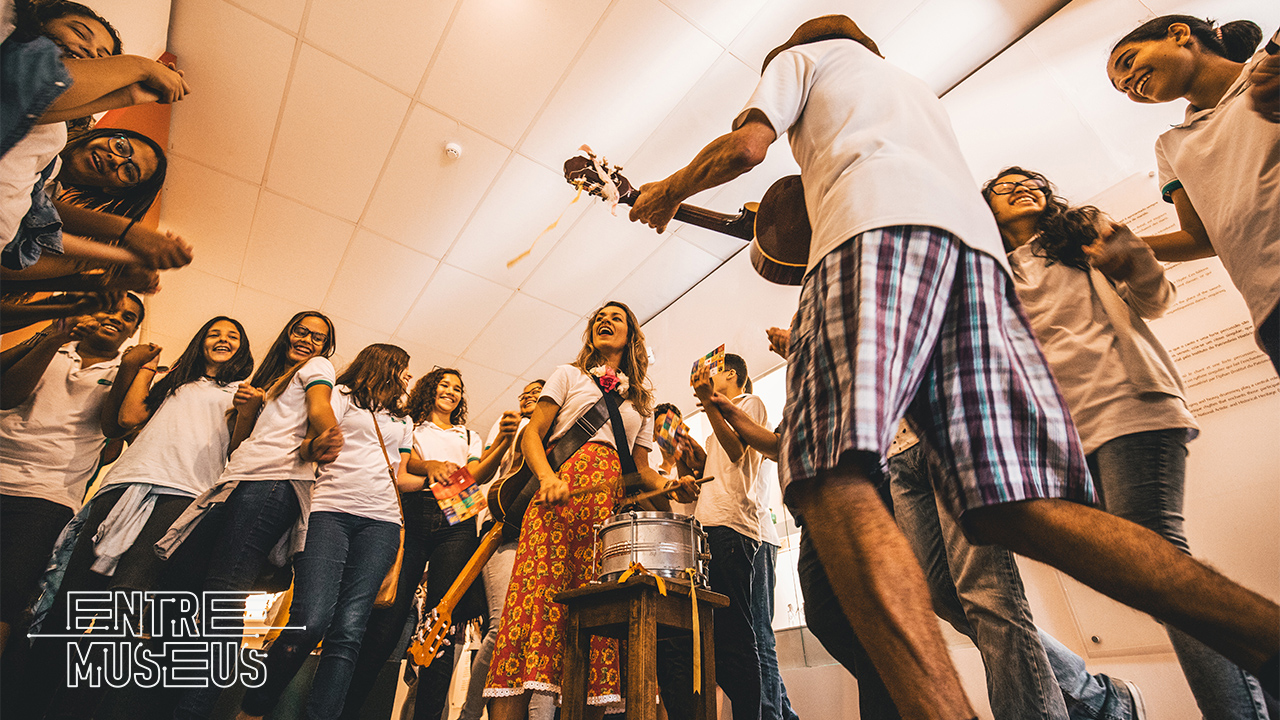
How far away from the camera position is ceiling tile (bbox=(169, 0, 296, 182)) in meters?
2.98

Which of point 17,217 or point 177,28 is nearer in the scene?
point 17,217

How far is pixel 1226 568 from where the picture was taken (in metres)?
1.74

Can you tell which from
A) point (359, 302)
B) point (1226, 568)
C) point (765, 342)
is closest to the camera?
point (1226, 568)

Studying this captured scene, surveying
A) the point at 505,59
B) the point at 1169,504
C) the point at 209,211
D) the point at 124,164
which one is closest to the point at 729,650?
the point at 1169,504

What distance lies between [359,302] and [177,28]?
7.37ft

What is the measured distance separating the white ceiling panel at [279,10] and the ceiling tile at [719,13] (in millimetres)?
1806

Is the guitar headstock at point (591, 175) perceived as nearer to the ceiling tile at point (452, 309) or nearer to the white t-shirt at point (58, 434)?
the white t-shirt at point (58, 434)

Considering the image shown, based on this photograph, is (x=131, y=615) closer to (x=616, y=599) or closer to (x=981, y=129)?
(x=616, y=599)

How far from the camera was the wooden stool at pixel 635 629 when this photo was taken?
1.42m

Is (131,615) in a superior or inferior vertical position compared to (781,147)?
inferior

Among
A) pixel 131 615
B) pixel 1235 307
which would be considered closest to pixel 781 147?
pixel 1235 307

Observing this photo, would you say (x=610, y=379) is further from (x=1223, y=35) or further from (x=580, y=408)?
(x=1223, y=35)

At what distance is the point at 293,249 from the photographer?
4.38 m

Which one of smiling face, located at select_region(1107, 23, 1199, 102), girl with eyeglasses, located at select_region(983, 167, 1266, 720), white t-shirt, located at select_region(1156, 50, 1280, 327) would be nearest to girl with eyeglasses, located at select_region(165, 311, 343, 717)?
girl with eyeglasses, located at select_region(983, 167, 1266, 720)
